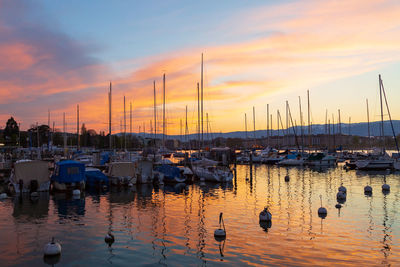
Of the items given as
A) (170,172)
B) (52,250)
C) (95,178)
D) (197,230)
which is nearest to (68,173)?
(95,178)

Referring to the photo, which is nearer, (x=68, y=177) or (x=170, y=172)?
(x=68, y=177)

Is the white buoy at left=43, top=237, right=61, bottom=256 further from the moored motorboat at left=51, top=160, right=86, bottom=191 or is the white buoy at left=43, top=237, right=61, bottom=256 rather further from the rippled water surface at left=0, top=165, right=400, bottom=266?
the moored motorboat at left=51, top=160, right=86, bottom=191

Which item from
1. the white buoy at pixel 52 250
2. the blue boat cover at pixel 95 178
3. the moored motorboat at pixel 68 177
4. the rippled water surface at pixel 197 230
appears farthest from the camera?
the blue boat cover at pixel 95 178

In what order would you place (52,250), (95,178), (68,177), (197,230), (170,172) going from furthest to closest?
(170,172) → (95,178) → (68,177) → (197,230) → (52,250)

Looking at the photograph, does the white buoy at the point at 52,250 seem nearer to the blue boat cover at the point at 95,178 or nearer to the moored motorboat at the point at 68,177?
the moored motorboat at the point at 68,177

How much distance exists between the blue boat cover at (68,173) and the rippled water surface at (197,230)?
3115 mm

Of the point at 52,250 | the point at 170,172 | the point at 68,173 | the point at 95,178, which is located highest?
the point at 68,173

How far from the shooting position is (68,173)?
41219mm

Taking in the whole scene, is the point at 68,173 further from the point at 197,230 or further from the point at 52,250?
the point at 52,250

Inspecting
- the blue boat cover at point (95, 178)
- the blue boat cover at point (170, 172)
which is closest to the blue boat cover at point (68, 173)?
the blue boat cover at point (95, 178)

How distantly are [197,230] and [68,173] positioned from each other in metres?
24.8

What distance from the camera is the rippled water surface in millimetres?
17250

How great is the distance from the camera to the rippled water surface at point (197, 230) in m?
17.2

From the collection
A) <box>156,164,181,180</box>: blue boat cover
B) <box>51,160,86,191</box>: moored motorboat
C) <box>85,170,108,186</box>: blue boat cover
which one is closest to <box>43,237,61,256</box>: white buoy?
<box>51,160,86,191</box>: moored motorboat
